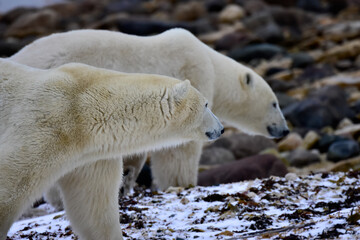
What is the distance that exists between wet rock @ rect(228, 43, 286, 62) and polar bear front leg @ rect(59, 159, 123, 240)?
46.6 feet

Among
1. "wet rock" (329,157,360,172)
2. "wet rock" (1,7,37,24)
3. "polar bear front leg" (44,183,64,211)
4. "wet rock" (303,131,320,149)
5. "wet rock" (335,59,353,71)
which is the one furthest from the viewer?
"wet rock" (1,7,37,24)

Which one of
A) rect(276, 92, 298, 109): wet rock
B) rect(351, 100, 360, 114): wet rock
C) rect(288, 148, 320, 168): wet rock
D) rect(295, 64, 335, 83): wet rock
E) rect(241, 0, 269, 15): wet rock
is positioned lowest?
rect(288, 148, 320, 168): wet rock

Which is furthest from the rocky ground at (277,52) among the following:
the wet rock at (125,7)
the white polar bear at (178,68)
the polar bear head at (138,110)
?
the polar bear head at (138,110)

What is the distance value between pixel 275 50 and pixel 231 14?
5.87 metres

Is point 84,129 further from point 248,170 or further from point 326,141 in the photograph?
point 326,141

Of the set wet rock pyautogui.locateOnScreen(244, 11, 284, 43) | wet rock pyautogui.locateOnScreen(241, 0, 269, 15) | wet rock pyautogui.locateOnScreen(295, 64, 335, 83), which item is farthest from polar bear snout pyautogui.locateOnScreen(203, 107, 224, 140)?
wet rock pyautogui.locateOnScreen(241, 0, 269, 15)

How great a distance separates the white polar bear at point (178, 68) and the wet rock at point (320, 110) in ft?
15.6

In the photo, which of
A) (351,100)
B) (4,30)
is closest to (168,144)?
(351,100)

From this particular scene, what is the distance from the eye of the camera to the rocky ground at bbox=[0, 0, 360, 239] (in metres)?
8.71

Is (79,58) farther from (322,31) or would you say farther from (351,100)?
(322,31)

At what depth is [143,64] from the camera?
18.3 ft

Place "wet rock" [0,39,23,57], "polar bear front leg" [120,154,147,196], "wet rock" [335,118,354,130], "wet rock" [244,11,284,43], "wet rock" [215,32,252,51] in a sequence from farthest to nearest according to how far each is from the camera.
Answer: "wet rock" [244,11,284,43] < "wet rock" [215,32,252,51] < "wet rock" [0,39,23,57] < "wet rock" [335,118,354,130] < "polar bear front leg" [120,154,147,196]

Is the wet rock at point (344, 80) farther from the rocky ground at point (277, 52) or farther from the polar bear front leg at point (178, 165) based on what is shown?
the polar bear front leg at point (178, 165)

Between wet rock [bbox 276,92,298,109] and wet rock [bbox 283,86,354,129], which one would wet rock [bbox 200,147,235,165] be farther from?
wet rock [bbox 276,92,298,109]
